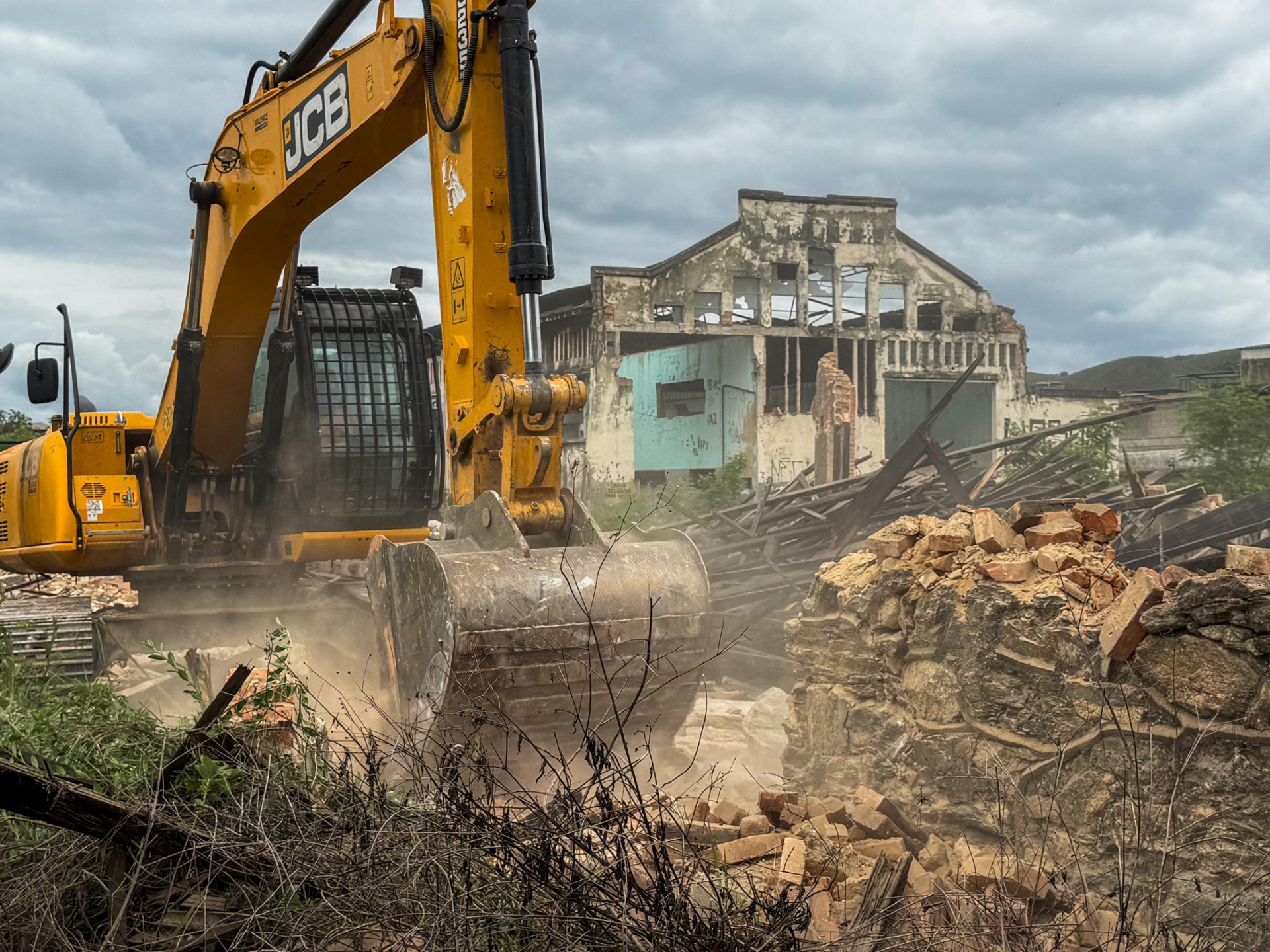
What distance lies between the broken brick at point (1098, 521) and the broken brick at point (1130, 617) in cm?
88

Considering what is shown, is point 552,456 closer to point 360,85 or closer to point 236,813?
point 236,813

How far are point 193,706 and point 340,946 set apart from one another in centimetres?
533

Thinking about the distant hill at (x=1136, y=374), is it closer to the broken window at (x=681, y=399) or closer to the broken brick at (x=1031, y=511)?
the broken window at (x=681, y=399)

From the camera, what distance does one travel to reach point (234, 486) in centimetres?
873

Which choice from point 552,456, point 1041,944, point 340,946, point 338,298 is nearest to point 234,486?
point 338,298

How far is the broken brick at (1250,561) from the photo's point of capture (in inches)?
161

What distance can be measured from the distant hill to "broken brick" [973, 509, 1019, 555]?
93.7 feet

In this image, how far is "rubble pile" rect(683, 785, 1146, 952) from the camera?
3516 millimetres

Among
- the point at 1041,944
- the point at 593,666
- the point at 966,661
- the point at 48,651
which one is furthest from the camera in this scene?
the point at 48,651

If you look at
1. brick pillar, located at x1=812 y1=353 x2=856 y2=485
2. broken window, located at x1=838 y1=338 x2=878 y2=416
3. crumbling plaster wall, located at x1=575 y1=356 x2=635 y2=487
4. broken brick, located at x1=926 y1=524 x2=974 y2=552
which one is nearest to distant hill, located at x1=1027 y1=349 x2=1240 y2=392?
broken window, located at x1=838 y1=338 x2=878 y2=416

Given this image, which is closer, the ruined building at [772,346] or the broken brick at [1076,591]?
the broken brick at [1076,591]

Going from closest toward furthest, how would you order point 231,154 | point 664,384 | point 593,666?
point 593,666 → point 231,154 → point 664,384

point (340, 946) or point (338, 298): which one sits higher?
point (338, 298)

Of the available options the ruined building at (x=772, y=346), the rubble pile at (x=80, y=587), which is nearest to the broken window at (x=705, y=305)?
the ruined building at (x=772, y=346)
